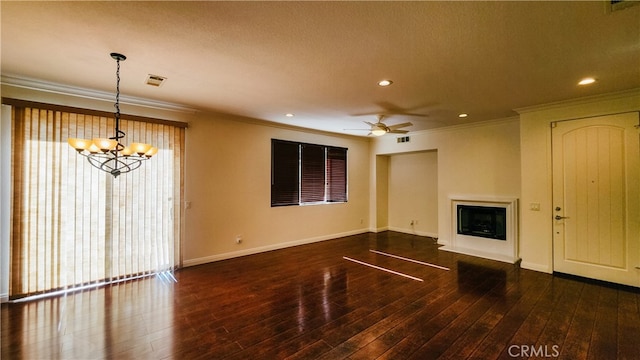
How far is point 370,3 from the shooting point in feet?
6.01

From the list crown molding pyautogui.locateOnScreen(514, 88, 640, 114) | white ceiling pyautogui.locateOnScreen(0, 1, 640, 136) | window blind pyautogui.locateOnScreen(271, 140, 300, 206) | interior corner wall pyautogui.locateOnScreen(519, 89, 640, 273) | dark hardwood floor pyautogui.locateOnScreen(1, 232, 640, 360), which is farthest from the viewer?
window blind pyautogui.locateOnScreen(271, 140, 300, 206)

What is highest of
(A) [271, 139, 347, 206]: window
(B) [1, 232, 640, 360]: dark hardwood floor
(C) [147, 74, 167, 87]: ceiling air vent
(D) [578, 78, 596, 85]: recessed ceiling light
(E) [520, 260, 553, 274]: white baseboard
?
(C) [147, 74, 167, 87]: ceiling air vent

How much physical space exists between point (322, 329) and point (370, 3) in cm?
282

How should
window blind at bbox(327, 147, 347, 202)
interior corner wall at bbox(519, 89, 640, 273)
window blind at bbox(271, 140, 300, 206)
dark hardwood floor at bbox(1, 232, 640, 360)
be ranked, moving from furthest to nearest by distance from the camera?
window blind at bbox(327, 147, 347, 202), window blind at bbox(271, 140, 300, 206), interior corner wall at bbox(519, 89, 640, 273), dark hardwood floor at bbox(1, 232, 640, 360)

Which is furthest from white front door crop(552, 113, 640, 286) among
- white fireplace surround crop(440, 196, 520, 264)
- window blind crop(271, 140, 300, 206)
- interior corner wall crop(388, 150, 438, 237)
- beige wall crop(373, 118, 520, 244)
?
window blind crop(271, 140, 300, 206)

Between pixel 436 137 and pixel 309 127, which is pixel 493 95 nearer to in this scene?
pixel 436 137

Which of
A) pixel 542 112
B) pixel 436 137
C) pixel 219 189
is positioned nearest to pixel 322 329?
pixel 219 189

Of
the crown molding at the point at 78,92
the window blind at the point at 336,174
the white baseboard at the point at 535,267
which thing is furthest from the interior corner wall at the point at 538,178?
the crown molding at the point at 78,92

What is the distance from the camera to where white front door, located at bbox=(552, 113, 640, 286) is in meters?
3.61

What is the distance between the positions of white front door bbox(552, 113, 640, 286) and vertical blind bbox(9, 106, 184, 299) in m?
6.12

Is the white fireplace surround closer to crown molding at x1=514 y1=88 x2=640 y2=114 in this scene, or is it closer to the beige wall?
the beige wall

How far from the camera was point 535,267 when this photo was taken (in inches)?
171

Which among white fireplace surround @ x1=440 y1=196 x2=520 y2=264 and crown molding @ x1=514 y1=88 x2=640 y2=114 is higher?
crown molding @ x1=514 y1=88 x2=640 y2=114

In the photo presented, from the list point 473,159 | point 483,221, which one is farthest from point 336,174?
point 483,221
